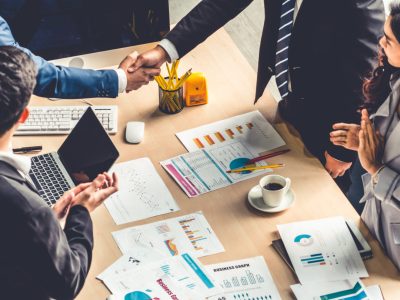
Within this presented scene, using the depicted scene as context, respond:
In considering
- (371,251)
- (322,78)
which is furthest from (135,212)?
(322,78)

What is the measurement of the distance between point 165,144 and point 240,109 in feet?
1.17

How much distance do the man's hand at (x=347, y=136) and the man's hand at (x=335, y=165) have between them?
237 mm

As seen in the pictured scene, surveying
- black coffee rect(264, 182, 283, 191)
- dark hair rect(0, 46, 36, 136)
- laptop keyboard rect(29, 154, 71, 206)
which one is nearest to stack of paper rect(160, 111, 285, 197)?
black coffee rect(264, 182, 283, 191)

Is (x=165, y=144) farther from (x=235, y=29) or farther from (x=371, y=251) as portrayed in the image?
(x=235, y=29)

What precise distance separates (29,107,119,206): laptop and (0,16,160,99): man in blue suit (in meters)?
0.30

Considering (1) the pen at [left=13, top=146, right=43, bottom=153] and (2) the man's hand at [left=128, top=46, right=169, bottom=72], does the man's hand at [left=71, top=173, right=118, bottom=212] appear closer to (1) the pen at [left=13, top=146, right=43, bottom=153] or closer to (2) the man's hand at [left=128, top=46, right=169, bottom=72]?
(1) the pen at [left=13, top=146, right=43, bottom=153]

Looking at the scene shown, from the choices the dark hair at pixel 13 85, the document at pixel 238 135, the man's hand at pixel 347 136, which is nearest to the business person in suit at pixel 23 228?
the dark hair at pixel 13 85

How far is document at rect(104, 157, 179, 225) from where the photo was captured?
6.95 ft

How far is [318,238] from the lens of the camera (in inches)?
79.9

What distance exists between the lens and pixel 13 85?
1567 millimetres

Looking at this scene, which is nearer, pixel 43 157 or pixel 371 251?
pixel 371 251

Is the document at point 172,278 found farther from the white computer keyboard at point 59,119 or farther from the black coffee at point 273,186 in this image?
the white computer keyboard at point 59,119

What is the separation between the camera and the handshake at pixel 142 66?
102 inches

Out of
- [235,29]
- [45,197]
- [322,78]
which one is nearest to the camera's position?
[45,197]
